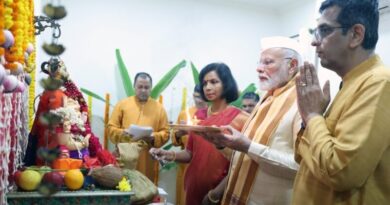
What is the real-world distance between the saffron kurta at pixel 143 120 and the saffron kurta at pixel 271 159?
2557 millimetres

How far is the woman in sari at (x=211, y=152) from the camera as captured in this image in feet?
7.57

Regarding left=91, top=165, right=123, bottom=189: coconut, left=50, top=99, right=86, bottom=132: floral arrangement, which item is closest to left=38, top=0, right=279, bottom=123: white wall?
left=50, top=99, right=86, bottom=132: floral arrangement

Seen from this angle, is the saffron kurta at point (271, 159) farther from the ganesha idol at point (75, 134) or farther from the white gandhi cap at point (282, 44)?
the ganesha idol at point (75, 134)

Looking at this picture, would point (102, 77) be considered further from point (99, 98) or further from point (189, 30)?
point (189, 30)

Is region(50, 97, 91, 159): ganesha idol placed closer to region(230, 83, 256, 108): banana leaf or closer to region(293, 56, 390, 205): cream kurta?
region(293, 56, 390, 205): cream kurta

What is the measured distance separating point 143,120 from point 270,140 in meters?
2.84

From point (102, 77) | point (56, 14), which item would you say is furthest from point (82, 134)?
point (102, 77)

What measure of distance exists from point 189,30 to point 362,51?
175 inches

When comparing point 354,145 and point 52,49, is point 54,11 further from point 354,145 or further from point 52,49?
point 354,145

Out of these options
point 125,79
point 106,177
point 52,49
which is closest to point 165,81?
point 125,79

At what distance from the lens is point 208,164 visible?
233 centimetres

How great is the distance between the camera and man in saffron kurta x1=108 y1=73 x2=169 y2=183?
4.37 m

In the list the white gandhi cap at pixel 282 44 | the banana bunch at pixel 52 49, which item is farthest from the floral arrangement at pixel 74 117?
the banana bunch at pixel 52 49

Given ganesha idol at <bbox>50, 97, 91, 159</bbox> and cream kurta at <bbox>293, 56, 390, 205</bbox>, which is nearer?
cream kurta at <bbox>293, 56, 390, 205</bbox>
